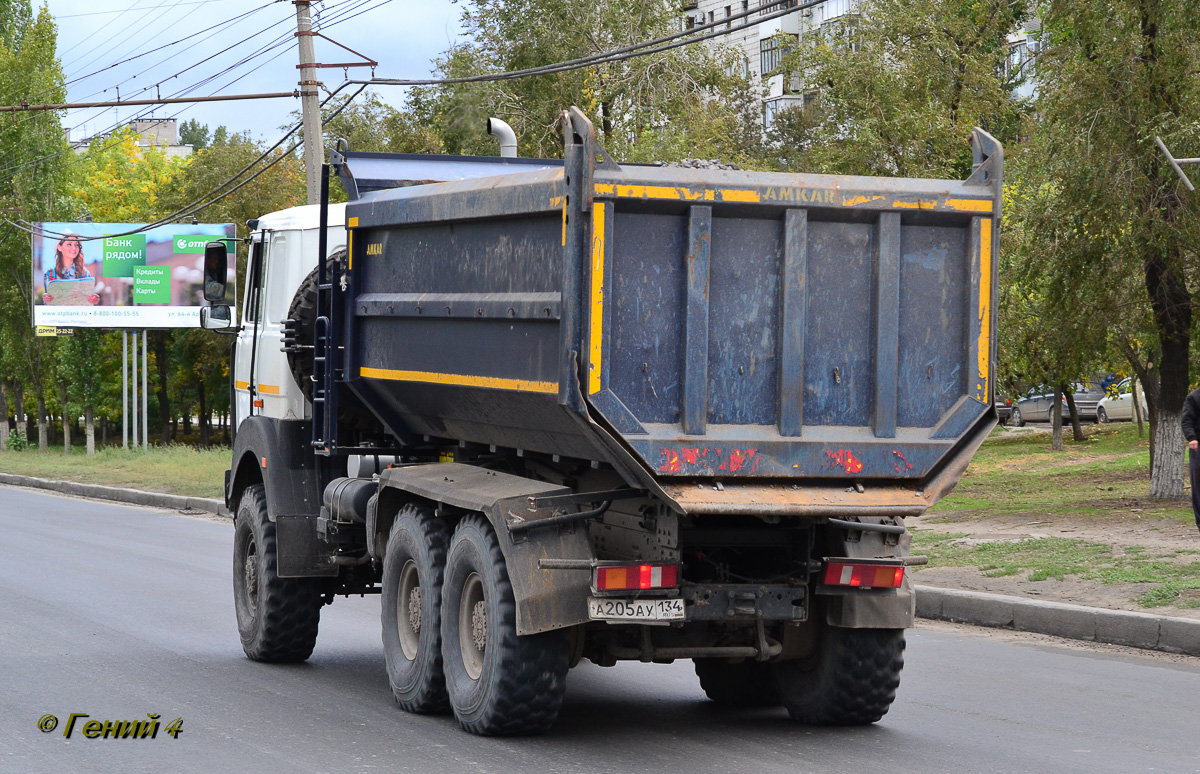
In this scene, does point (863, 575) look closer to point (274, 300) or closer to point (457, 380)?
point (457, 380)

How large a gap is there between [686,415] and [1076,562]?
730 centimetres

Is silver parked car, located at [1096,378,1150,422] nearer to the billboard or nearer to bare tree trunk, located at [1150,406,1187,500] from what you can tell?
the billboard

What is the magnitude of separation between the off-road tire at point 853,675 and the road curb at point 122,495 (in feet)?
51.9

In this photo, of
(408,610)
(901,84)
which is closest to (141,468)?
(901,84)

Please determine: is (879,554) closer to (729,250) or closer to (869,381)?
(869,381)

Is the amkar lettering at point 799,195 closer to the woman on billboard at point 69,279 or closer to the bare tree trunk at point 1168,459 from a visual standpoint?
the bare tree trunk at point 1168,459

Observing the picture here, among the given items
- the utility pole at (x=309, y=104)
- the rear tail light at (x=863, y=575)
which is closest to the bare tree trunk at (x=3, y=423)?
the utility pole at (x=309, y=104)

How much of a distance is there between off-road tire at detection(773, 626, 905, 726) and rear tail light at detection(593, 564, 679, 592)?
49.8 inches

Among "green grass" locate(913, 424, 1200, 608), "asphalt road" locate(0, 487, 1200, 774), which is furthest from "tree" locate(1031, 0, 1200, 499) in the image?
"asphalt road" locate(0, 487, 1200, 774)

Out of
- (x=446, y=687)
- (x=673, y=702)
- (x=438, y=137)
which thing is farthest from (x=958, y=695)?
(x=438, y=137)

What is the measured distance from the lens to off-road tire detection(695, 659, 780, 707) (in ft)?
26.0

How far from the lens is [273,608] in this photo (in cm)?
926

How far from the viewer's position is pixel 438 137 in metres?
36.4

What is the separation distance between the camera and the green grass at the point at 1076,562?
1091 cm
